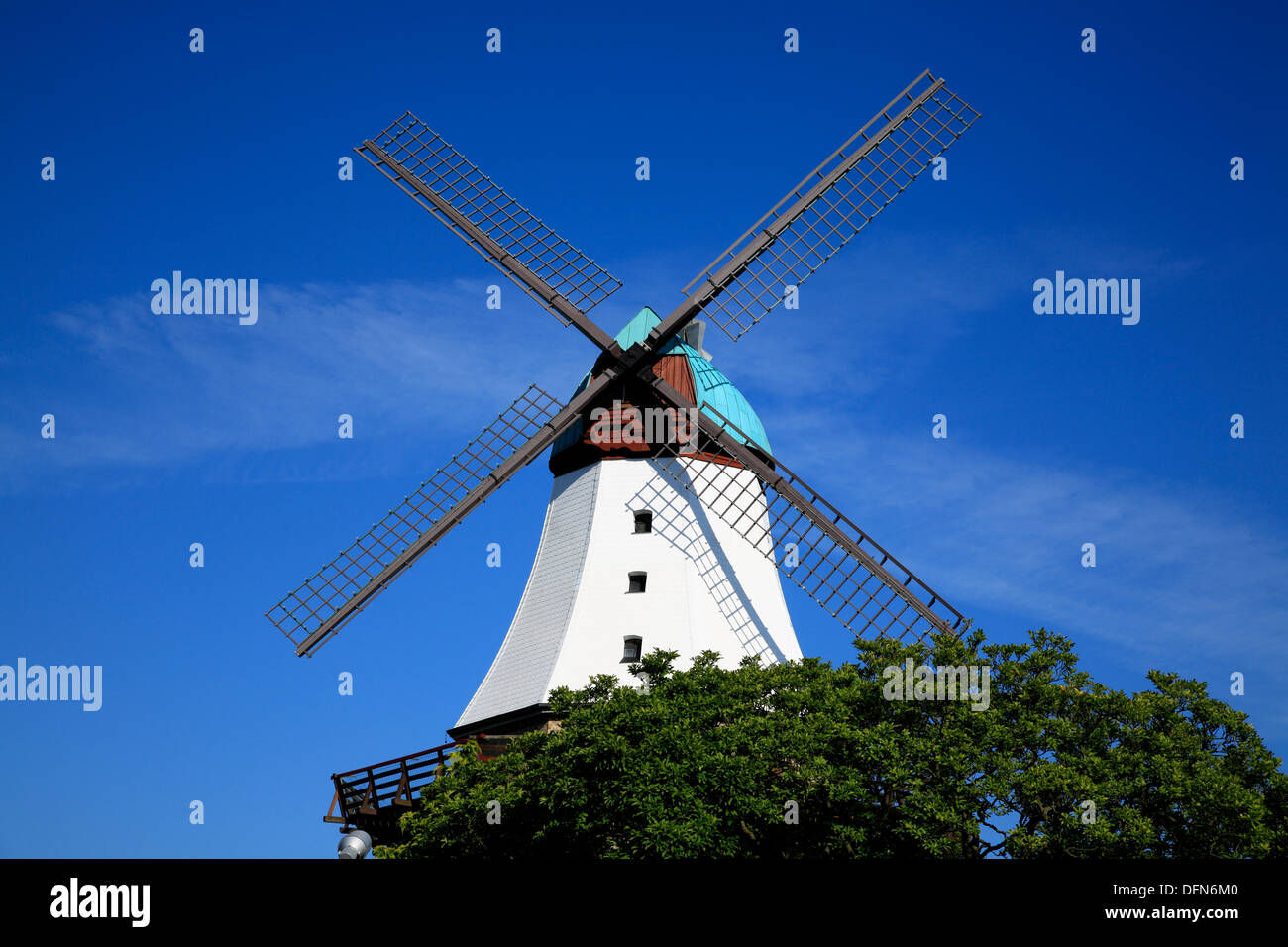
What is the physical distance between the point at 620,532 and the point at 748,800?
10.9 meters

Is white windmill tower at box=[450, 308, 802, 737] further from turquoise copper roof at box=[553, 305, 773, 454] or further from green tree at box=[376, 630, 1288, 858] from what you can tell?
green tree at box=[376, 630, 1288, 858]

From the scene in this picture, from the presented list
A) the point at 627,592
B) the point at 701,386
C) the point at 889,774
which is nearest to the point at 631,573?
the point at 627,592

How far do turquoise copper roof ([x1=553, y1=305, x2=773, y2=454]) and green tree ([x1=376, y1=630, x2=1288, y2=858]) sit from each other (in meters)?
9.78

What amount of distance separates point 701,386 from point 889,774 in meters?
13.6

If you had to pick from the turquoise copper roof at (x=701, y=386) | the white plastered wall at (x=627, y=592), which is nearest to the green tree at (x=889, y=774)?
the white plastered wall at (x=627, y=592)

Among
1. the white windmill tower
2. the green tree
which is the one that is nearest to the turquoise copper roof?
the white windmill tower

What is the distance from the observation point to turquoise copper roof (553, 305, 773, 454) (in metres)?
31.8

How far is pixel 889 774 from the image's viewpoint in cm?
2112

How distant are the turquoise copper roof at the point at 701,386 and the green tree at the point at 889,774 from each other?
9777mm

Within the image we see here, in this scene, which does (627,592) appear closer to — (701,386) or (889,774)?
(701,386)
